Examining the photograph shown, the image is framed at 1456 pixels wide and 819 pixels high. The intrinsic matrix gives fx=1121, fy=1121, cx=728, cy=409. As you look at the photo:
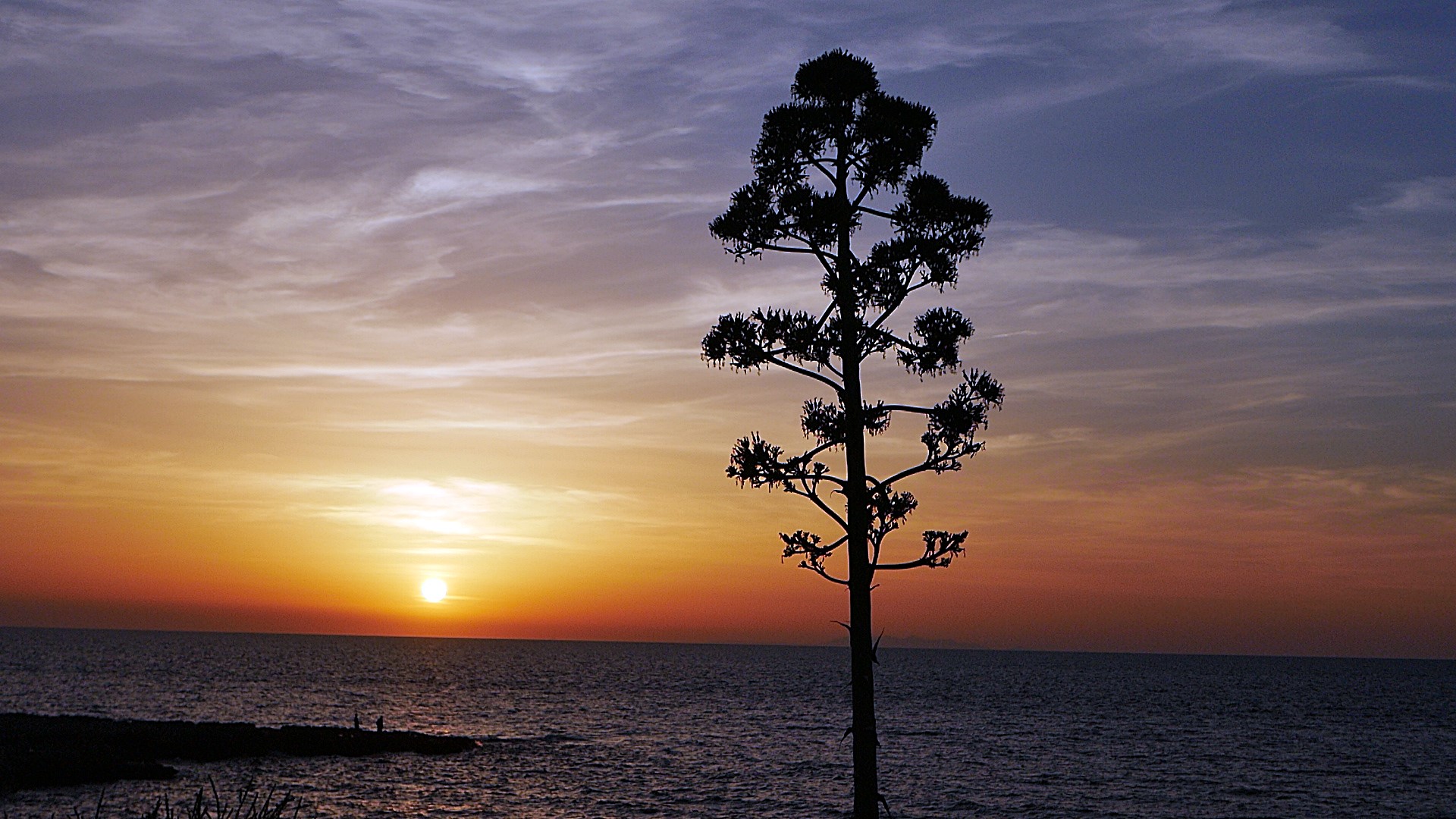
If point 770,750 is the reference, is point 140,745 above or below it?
above

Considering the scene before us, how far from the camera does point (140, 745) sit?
2409 inches

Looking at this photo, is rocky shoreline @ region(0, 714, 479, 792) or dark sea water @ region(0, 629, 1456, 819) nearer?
rocky shoreline @ region(0, 714, 479, 792)

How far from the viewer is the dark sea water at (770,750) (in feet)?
183

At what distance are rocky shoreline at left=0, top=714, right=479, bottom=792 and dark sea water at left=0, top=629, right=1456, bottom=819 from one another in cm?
206

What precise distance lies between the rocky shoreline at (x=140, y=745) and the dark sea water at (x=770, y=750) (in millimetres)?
2064

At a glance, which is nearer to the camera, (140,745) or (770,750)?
(140,745)

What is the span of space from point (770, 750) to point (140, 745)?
40.8 m

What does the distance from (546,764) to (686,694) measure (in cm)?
8045

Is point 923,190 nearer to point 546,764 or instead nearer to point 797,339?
point 797,339

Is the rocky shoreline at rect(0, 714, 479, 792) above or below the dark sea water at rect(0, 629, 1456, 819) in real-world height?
above

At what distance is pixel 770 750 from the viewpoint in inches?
3189

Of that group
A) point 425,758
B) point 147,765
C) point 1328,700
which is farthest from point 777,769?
point 1328,700

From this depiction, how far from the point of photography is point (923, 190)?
21.3 m

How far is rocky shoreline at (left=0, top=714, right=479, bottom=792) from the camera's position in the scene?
173ft
